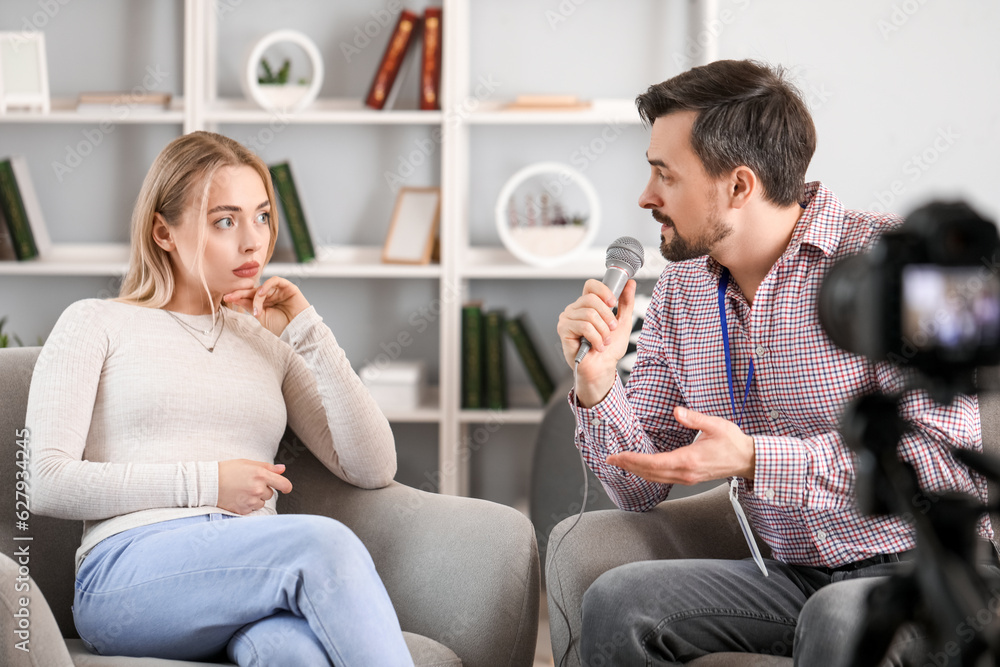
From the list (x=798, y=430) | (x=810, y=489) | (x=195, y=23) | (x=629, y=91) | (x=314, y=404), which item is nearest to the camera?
(x=810, y=489)

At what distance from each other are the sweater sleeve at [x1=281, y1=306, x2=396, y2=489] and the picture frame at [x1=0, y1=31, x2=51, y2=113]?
1647 millimetres

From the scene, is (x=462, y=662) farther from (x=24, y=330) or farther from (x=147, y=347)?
(x=24, y=330)

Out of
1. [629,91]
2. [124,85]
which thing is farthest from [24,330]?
[629,91]

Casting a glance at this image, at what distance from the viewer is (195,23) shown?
245 centimetres

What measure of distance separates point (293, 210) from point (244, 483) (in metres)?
1.45

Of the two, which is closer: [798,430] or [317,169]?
[798,430]

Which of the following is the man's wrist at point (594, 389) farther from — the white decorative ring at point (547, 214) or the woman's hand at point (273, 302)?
the white decorative ring at point (547, 214)

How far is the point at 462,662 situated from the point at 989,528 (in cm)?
78

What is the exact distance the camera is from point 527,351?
2.54 meters

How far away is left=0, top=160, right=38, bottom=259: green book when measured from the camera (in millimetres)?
2500

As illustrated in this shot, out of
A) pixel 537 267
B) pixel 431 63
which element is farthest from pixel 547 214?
pixel 431 63

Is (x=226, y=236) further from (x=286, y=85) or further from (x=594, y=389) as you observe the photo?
(x=286, y=85)

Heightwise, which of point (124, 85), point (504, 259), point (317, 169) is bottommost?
point (504, 259)

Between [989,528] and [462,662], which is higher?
[989,528]
